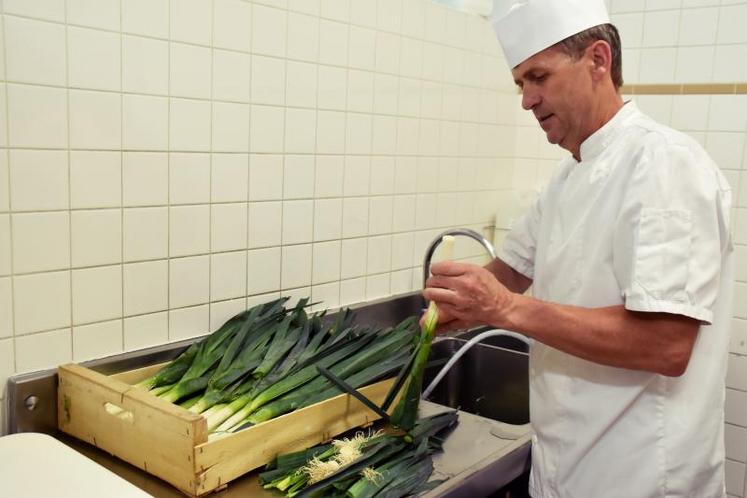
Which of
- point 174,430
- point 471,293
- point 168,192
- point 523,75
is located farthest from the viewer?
point 168,192

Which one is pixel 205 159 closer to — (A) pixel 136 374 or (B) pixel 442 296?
(A) pixel 136 374

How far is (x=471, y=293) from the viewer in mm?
1413

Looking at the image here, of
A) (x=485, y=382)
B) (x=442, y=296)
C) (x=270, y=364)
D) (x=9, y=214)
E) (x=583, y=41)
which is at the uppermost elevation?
(x=583, y=41)

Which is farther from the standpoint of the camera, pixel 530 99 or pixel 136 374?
pixel 136 374

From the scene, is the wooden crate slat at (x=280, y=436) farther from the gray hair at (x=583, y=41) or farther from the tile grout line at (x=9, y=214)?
the gray hair at (x=583, y=41)

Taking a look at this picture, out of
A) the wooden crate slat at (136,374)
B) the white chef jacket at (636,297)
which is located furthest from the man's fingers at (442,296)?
the wooden crate slat at (136,374)

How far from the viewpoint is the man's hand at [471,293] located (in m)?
1.41

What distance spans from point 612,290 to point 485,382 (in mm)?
988

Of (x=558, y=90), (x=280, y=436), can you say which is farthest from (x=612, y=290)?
(x=280, y=436)

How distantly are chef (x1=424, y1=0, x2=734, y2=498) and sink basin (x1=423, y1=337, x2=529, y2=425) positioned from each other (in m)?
0.64

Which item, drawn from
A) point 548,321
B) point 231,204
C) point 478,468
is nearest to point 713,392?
point 548,321

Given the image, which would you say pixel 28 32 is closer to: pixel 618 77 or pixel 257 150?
pixel 257 150

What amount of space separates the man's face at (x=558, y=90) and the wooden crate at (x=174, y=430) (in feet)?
2.38

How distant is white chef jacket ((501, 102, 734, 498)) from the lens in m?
1.32
